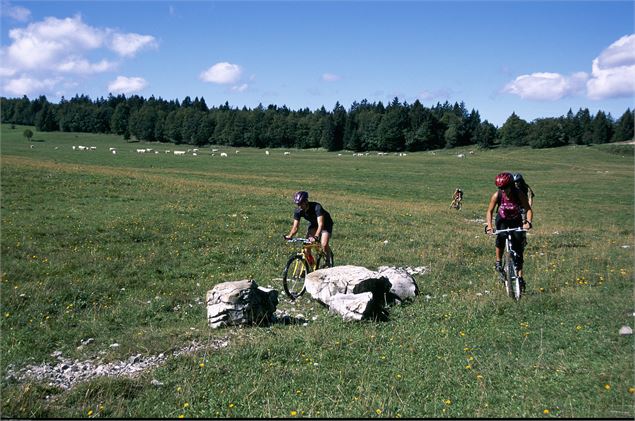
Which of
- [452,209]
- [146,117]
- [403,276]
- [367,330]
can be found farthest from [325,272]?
[146,117]

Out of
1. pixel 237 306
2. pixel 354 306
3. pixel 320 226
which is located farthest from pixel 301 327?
pixel 320 226

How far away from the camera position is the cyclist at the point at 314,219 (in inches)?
481

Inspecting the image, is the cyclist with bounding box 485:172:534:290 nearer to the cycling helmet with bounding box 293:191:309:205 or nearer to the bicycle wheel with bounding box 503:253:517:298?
the bicycle wheel with bounding box 503:253:517:298

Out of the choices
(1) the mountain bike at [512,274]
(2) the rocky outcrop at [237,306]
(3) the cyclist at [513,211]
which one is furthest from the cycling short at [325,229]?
(1) the mountain bike at [512,274]

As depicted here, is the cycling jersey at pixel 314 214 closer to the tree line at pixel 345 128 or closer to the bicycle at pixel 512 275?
the bicycle at pixel 512 275

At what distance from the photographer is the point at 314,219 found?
1279cm

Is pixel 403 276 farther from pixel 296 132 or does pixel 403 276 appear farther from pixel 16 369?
pixel 296 132

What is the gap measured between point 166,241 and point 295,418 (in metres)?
12.9

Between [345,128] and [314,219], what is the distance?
152 m

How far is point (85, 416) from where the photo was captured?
6.16m

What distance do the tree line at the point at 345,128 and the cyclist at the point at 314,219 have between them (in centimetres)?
14324

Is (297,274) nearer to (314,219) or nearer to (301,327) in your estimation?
(314,219)

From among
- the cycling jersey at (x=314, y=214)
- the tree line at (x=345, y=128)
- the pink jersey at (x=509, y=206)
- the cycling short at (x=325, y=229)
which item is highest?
the tree line at (x=345, y=128)

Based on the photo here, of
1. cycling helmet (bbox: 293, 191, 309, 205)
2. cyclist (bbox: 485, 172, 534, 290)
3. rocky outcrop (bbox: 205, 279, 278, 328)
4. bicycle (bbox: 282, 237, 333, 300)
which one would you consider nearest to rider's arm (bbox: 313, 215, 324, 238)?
bicycle (bbox: 282, 237, 333, 300)
